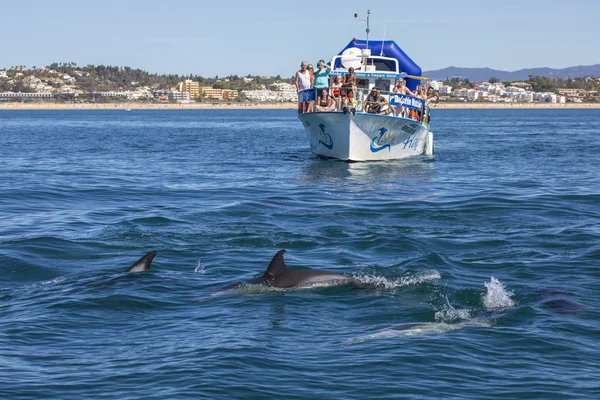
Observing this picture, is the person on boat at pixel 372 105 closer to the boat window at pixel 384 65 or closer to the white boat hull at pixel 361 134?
the white boat hull at pixel 361 134

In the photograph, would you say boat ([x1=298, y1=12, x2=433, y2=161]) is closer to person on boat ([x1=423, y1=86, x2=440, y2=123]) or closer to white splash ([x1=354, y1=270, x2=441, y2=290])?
person on boat ([x1=423, y1=86, x2=440, y2=123])

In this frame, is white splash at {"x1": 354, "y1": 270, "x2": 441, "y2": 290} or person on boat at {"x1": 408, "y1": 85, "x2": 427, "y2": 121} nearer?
white splash at {"x1": 354, "y1": 270, "x2": 441, "y2": 290}

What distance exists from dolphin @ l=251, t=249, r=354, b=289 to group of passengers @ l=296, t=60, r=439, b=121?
19.3 meters

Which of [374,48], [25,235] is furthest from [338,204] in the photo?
[374,48]

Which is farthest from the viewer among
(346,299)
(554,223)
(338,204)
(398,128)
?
(398,128)

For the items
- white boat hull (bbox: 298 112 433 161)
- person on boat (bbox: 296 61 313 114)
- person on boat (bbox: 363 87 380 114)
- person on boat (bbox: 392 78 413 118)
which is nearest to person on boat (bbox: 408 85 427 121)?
white boat hull (bbox: 298 112 433 161)

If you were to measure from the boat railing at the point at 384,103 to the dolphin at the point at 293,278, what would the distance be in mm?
19510

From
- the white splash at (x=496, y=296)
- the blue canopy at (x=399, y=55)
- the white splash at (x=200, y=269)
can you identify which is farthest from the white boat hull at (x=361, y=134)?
the white splash at (x=496, y=296)

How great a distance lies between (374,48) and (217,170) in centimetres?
1041

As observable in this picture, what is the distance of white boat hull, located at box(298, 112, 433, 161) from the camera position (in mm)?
33312

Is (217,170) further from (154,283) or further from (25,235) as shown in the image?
(154,283)

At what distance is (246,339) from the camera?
1096 centimetres

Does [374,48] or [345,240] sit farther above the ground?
[374,48]

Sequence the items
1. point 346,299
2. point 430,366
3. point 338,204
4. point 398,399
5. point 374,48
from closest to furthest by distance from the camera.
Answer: point 398,399, point 430,366, point 346,299, point 338,204, point 374,48
